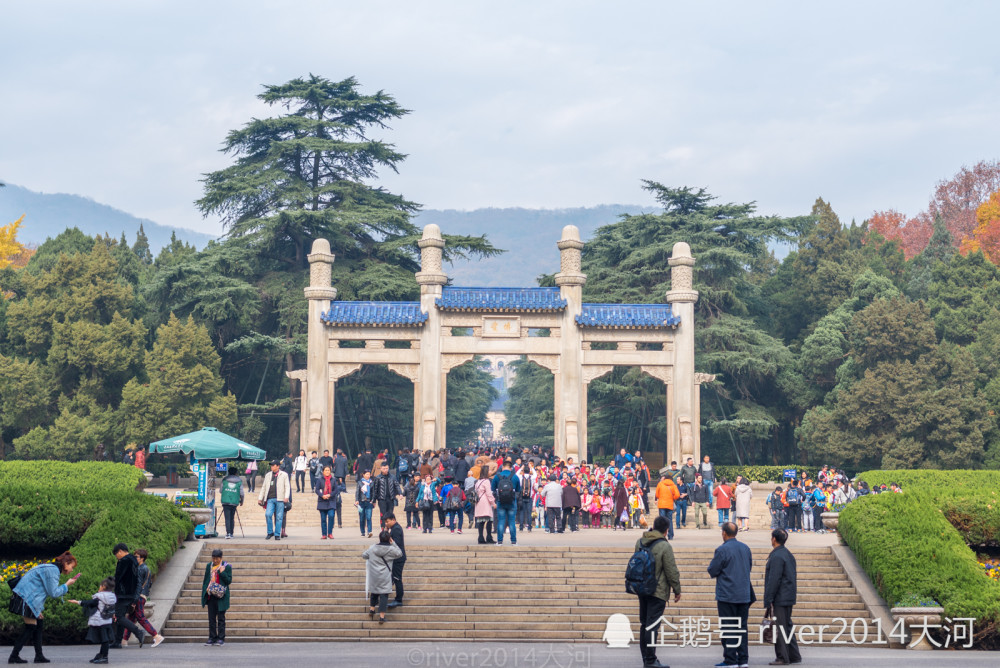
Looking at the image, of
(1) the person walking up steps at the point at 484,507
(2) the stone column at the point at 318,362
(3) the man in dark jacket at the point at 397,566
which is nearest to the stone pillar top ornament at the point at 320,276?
(2) the stone column at the point at 318,362

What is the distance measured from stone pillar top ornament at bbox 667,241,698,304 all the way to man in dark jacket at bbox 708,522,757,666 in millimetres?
22535

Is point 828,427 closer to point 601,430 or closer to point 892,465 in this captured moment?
point 892,465

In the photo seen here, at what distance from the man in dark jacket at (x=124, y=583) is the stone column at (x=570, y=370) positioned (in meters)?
20.7

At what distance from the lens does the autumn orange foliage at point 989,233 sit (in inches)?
2108

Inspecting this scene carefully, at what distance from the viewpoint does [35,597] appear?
13.4 m

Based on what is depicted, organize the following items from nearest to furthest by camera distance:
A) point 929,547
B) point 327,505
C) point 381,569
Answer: point 381,569 → point 929,547 → point 327,505

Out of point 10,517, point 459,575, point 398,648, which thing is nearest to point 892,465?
point 459,575

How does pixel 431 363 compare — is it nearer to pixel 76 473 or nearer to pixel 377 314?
pixel 377 314

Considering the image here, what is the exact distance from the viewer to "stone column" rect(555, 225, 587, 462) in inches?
1340

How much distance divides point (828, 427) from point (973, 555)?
21632 millimetres

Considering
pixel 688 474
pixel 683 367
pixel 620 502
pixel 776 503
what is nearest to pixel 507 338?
pixel 683 367

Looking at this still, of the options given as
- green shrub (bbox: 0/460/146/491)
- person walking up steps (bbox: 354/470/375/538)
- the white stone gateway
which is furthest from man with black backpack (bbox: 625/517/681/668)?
the white stone gateway

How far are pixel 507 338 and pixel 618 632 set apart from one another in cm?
1934

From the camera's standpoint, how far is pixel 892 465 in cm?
3612
